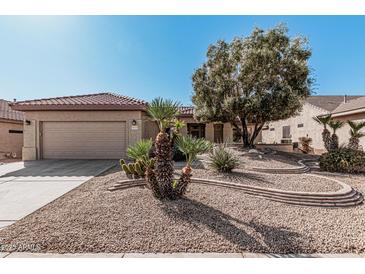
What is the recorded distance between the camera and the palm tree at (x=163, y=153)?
5098mm

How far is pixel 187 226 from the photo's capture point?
167 inches

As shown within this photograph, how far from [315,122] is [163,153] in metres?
19.7

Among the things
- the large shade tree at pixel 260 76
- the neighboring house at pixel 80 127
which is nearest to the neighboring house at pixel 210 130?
the neighboring house at pixel 80 127

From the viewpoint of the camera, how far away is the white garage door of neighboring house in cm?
1334

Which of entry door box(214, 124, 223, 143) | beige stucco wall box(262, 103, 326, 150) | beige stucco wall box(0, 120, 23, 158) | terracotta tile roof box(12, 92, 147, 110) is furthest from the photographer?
beige stucco wall box(262, 103, 326, 150)

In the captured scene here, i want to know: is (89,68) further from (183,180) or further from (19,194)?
(183,180)

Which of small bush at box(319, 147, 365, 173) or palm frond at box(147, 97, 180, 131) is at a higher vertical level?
palm frond at box(147, 97, 180, 131)

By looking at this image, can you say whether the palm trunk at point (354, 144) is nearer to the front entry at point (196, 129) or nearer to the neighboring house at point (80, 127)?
the neighboring house at point (80, 127)

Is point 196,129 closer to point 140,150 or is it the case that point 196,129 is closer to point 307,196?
point 140,150

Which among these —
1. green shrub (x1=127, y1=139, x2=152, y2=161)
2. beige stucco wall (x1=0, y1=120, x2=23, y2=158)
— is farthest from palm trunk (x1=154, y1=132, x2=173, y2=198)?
beige stucco wall (x1=0, y1=120, x2=23, y2=158)

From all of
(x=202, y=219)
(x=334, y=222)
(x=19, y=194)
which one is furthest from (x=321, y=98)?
(x=19, y=194)

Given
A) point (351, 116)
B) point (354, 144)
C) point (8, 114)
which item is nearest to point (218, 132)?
point (354, 144)

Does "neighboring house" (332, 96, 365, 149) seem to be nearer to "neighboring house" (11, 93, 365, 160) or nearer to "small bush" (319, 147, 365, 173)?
"small bush" (319, 147, 365, 173)
